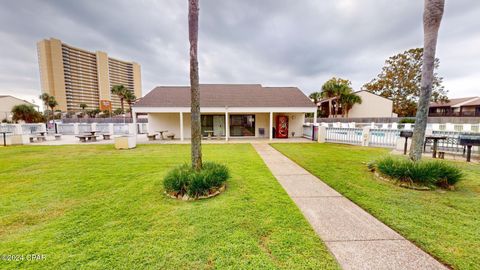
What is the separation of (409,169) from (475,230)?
2.31m

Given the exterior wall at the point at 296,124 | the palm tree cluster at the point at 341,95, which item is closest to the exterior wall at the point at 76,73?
the palm tree cluster at the point at 341,95

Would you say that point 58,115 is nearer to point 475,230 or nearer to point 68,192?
point 68,192

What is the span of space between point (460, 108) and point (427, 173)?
1922 inches

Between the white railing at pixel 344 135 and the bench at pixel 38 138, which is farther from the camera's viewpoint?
the bench at pixel 38 138

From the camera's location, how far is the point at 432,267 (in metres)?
2.20

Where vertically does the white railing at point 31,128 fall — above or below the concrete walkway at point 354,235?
above

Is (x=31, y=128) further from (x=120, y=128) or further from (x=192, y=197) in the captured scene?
(x=192, y=197)

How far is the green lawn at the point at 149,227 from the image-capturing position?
2.32 m

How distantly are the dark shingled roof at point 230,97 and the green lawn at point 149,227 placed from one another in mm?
11218

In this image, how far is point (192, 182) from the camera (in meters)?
4.25

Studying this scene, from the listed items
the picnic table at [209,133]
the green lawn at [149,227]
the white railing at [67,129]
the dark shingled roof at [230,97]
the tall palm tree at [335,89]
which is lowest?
the green lawn at [149,227]

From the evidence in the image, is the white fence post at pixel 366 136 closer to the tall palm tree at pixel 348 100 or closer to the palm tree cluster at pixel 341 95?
the palm tree cluster at pixel 341 95

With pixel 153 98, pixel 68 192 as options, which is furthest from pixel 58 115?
pixel 68 192

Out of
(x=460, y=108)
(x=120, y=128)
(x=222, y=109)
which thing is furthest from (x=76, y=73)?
(x=460, y=108)
